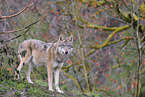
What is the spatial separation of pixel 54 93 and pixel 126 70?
23.3ft

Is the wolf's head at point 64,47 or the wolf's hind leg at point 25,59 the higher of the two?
the wolf's head at point 64,47

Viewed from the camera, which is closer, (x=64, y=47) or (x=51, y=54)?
(x=64, y=47)

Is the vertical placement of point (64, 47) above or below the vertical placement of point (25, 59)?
above

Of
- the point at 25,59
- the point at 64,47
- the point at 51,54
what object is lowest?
the point at 25,59

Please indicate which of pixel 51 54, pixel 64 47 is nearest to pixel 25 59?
pixel 51 54

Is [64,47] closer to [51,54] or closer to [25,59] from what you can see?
[51,54]

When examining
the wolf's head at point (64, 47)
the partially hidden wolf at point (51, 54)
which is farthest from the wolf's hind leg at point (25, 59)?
the wolf's head at point (64, 47)

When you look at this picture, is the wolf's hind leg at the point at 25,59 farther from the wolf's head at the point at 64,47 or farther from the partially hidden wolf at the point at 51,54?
the wolf's head at the point at 64,47

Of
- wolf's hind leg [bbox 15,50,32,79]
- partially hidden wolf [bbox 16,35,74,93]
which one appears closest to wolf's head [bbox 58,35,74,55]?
partially hidden wolf [bbox 16,35,74,93]

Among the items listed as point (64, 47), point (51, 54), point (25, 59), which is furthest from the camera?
point (25, 59)

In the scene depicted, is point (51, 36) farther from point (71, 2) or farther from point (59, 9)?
point (71, 2)

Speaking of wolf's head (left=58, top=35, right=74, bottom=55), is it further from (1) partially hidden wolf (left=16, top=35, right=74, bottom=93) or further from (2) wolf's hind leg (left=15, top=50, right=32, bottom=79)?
(2) wolf's hind leg (left=15, top=50, right=32, bottom=79)

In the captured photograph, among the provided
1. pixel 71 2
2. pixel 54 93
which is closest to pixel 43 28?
pixel 71 2

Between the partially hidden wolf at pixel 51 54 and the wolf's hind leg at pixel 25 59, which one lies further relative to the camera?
the wolf's hind leg at pixel 25 59
